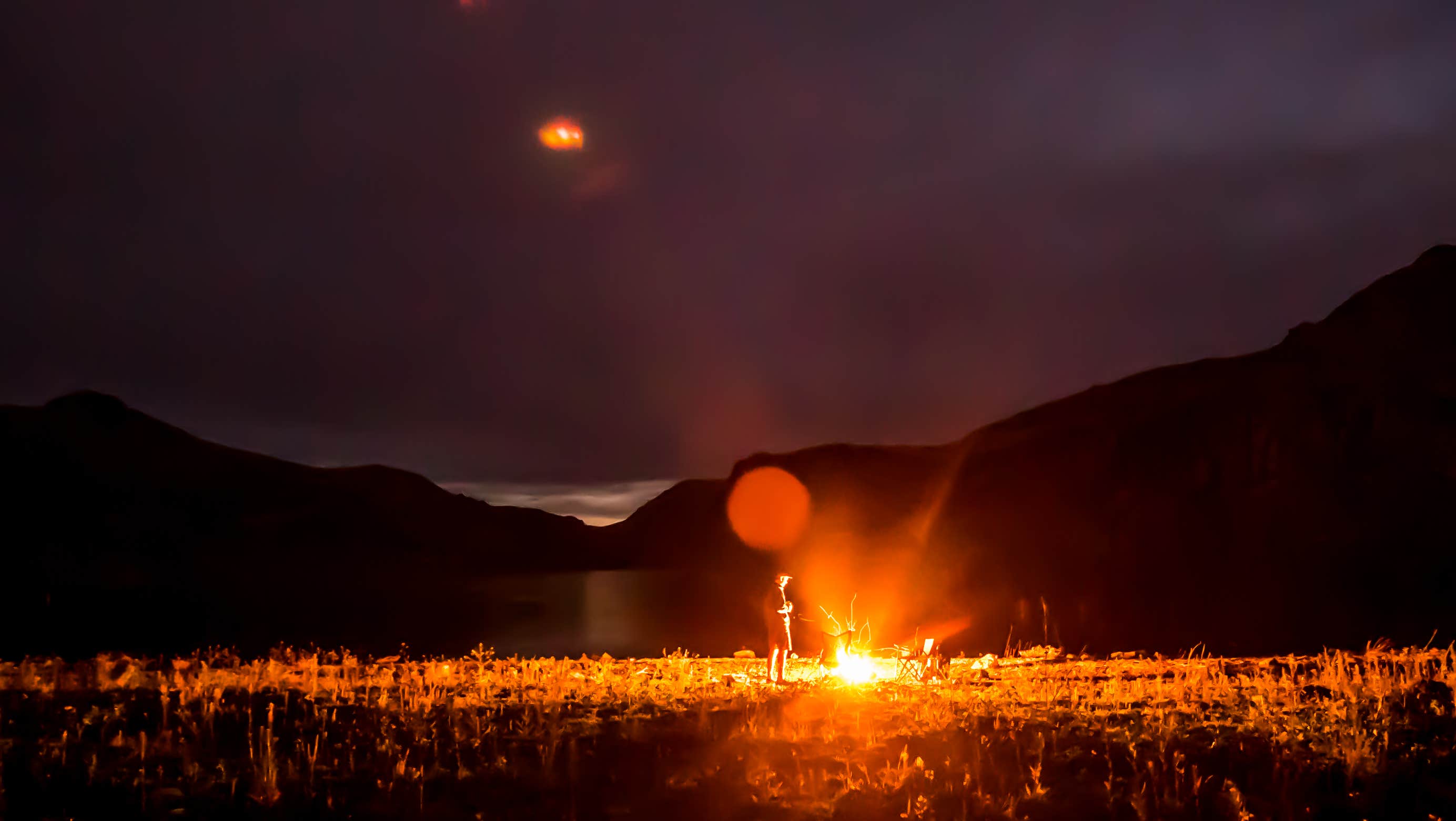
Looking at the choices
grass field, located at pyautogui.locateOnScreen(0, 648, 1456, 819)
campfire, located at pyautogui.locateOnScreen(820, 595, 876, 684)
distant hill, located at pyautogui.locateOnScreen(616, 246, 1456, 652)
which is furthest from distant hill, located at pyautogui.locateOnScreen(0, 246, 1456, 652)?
grass field, located at pyautogui.locateOnScreen(0, 648, 1456, 819)

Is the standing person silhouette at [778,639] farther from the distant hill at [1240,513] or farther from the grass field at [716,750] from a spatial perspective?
the distant hill at [1240,513]

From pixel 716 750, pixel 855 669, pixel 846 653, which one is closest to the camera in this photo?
pixel 716 750

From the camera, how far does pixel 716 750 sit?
8.60 meters

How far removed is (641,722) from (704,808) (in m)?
2.24

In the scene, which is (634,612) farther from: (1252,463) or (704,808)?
(704,808)

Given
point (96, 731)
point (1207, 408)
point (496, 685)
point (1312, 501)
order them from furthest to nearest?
point (1207, 408), point (1312, 501), point (496, 685), point (96, 731)

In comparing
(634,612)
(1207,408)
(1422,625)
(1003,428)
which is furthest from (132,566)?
(1422,625)

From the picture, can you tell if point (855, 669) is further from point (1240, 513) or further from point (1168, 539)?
point (1168, 539)

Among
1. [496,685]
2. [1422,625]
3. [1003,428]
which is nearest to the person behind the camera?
[496,685]

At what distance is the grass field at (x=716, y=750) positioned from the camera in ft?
23.9

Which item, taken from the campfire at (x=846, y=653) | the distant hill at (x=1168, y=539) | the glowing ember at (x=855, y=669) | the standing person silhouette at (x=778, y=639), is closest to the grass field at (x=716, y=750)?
the glowing ember at (x=855, y=669)

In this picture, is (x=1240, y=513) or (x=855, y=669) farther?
(x=1240, y=513)

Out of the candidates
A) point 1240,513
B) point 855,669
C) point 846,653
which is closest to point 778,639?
point 855,669

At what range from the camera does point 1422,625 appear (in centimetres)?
5325
